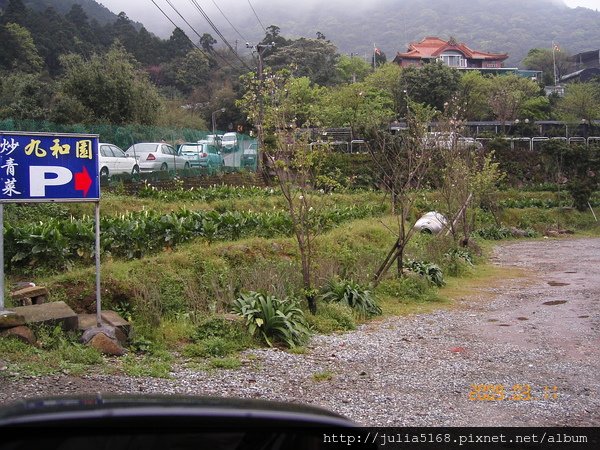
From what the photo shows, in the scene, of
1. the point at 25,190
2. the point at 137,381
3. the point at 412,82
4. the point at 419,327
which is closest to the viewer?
the point at 137,381

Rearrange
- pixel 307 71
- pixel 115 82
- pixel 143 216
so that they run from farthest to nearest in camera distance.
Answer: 1. pixel 307 71
2. pixel 115 82
3. pixel 143 216

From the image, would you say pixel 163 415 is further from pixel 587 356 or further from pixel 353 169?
pixel 353 169

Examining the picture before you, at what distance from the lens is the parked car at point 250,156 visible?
2995cm

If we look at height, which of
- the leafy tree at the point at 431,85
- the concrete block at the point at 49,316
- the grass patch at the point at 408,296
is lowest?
the grass patch at the point at 408,296

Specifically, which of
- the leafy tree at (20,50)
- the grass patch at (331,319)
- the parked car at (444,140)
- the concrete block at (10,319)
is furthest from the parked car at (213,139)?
the leafy tree at (20,50)

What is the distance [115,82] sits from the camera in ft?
93.9

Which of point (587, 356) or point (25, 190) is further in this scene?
point (587, 356)

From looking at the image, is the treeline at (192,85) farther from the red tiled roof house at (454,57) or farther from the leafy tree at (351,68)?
the red tiled roof house at (454,57)

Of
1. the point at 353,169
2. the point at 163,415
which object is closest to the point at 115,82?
the point at 353,169

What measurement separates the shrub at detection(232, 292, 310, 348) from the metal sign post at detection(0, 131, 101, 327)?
8.66ft

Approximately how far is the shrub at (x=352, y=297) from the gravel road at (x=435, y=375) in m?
0.52

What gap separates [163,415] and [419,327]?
9.43 metres

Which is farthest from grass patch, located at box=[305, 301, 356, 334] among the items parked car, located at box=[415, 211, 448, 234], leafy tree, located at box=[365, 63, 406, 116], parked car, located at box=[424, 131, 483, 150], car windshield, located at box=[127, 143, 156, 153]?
leafy tree, located at box=[365, 63, 406, 116]
